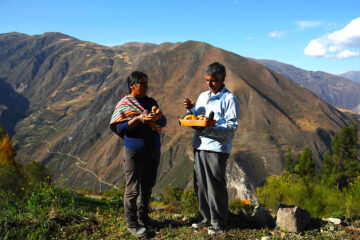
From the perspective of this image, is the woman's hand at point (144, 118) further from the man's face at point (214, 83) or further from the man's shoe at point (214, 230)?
the man's shoe at point (214, 230)

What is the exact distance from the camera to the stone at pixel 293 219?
428 centimetres

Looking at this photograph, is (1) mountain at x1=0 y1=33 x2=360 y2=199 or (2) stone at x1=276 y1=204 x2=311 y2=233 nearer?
(2) stone at x1=276 y1=204 x2=311 y2=233

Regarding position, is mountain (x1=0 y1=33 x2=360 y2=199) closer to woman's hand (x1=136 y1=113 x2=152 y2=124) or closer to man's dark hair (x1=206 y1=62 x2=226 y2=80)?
man's dark hair (x1=206 y1=62 x2=226 y2=80)

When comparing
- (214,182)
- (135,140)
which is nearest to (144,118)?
(135,140)

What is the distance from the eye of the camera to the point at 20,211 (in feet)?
15.7

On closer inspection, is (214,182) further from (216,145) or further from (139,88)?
(139,88)

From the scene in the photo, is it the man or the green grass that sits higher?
the man

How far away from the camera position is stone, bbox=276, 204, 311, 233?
428 cm

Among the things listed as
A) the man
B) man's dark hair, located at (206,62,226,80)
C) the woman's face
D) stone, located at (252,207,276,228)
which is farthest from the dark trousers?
stone, located at (252,207,276,228)

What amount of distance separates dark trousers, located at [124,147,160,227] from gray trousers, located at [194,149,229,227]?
74cm

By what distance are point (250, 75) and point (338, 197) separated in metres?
118

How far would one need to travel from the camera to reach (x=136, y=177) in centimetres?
395

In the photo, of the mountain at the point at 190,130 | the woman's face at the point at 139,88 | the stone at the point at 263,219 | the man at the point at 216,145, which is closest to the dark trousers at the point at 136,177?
the man at the point at 216,145

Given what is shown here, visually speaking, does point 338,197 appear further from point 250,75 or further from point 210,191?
point 250,75
